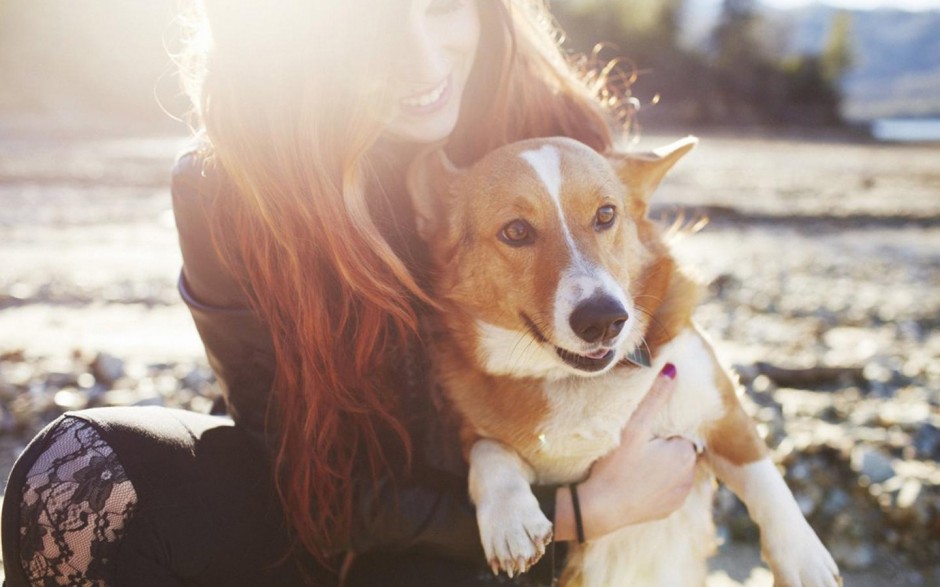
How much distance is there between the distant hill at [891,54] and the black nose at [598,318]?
3206 inches

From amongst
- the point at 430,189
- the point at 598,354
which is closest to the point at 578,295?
the point at 598,354

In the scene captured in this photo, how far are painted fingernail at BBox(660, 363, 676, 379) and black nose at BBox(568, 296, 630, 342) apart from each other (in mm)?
402

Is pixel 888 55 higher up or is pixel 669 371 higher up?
pixel 669 371

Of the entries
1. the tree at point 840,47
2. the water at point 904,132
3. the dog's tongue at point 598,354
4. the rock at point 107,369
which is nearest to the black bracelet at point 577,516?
the dog's tongue at point 598,354

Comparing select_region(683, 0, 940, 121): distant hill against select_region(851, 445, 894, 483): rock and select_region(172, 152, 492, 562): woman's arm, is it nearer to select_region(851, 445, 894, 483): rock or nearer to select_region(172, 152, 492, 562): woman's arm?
select_region(851, 445, 894, 483): rock

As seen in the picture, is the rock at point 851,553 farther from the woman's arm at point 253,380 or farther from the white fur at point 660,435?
the woman's arm at point 253,380

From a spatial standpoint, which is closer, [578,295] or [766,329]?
[578,295]

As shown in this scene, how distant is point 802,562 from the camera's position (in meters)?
2.11

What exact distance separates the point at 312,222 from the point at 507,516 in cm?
92

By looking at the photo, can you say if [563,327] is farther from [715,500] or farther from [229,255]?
[715,500]

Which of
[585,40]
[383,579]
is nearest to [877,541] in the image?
[383,579]

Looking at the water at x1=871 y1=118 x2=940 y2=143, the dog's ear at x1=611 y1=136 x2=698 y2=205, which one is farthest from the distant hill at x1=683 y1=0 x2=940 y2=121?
the dog's ear at x1=611 y1=136 x2=698 y2=205

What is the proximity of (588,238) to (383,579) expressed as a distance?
3.71 feet

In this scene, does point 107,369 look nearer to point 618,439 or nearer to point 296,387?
point 296,387
